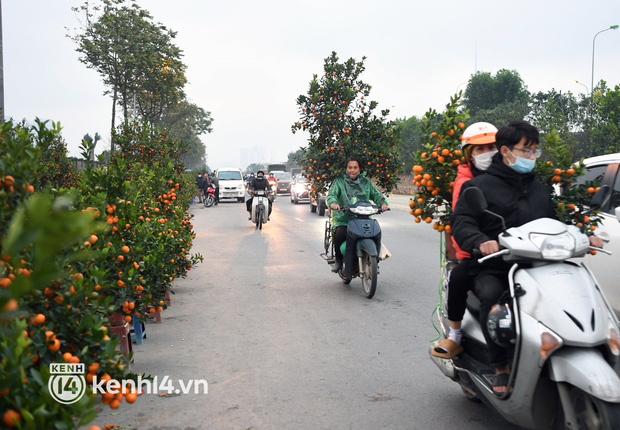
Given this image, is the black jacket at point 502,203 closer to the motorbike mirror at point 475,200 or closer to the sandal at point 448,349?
the motorbike mirror at point 475,200

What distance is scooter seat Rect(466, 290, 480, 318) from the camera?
3721mm

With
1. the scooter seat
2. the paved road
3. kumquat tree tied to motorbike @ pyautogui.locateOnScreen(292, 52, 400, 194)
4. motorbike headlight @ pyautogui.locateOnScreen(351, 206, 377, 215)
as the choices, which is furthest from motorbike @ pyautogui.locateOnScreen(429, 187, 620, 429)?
kumquat tree tied to motorbike @ pyautogui.locateOnScreen(292, 52, 400, 194)

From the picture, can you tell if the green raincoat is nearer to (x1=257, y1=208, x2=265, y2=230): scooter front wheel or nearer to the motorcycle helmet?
the motorcycle helmet

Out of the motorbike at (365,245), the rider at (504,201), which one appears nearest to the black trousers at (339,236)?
the motorbike at (365,245)

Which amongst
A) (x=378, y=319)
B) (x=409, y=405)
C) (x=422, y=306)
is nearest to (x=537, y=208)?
(x=409, y=405)

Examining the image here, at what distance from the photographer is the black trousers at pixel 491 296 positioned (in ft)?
10.9

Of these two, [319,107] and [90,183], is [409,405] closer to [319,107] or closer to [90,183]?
[90,183]

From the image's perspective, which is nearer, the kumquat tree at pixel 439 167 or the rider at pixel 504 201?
the rider at pixel 504 201

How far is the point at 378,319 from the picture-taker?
22.8 feet

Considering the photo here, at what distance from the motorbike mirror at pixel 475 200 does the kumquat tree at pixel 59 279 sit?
1.88 metres

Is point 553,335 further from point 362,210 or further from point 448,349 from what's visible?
point 362,210

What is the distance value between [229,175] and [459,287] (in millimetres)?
34049

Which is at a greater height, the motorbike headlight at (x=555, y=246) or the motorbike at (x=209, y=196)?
the motorbike headlight at (x=555, y=246)

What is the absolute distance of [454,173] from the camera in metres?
4.43
